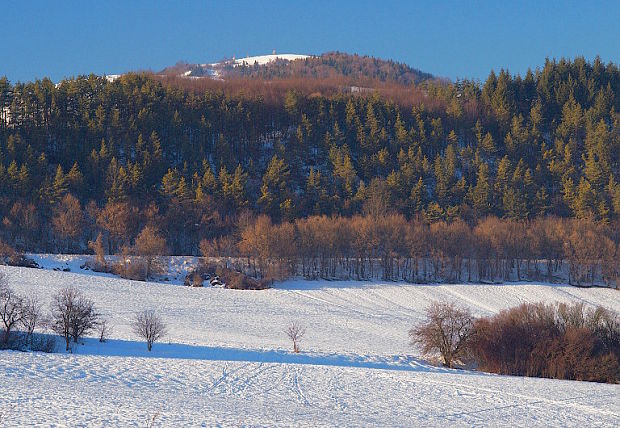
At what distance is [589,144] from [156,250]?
70341 millimetres

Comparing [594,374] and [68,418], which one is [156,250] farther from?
[68,418]

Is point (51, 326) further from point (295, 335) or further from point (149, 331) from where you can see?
point (295, 335)

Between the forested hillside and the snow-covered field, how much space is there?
32.7 metres

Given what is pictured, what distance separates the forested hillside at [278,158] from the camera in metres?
83.2

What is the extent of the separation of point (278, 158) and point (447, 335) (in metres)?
67.1

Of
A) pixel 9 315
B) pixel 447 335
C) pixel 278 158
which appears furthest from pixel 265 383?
pixel 278 158

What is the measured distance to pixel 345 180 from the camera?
3733 inches

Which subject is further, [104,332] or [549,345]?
[104,332]

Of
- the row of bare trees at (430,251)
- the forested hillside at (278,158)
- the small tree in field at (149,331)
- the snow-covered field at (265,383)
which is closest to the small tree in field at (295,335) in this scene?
the snow-covered field at (265,383)

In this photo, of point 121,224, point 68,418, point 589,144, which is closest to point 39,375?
point 68,418

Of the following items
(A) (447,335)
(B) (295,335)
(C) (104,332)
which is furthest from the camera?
(B) (295,335)

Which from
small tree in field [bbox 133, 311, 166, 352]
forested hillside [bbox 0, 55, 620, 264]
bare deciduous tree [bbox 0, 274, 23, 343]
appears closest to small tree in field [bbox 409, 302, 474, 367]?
small tree in field [bbox 133, 311, 166, 352]

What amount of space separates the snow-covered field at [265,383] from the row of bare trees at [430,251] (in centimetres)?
2036

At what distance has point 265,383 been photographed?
28172mm
